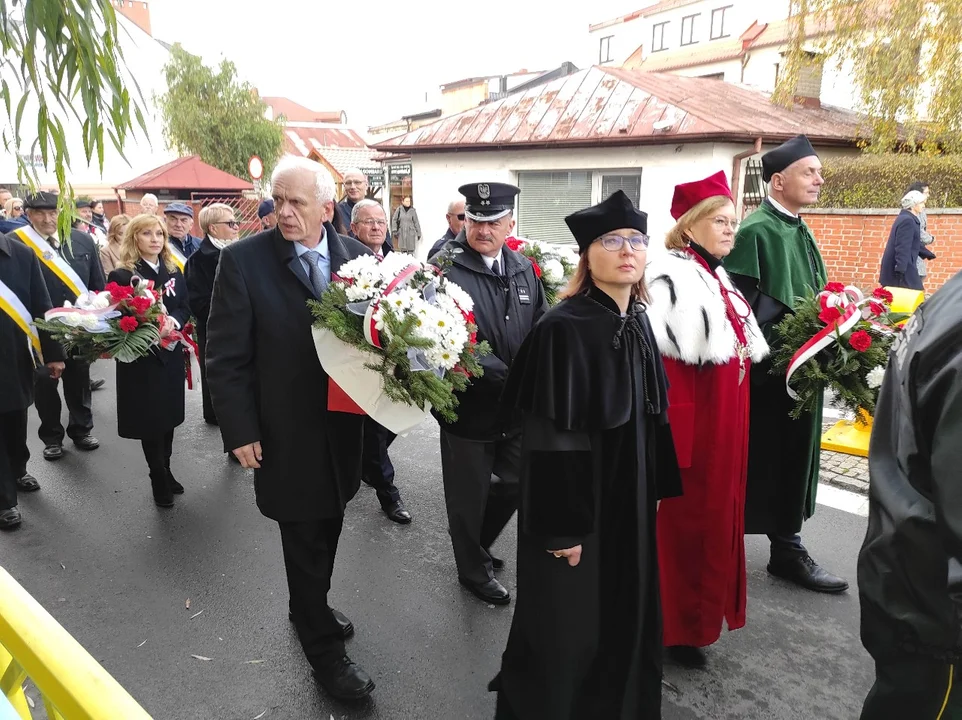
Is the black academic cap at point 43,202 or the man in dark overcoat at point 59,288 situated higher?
the black academic cap at point 43,202

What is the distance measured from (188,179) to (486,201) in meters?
22.9

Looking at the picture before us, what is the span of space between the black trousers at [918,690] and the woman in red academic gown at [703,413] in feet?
4.35

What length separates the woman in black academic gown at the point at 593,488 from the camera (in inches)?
95.5

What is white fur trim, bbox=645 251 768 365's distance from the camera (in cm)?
303

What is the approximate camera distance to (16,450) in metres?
5.22

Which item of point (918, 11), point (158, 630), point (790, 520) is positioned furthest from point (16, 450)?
point (918, 11)

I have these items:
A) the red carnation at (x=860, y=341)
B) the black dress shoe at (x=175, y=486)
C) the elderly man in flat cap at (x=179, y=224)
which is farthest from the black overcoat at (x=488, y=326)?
the elderly man in flat cap at (x=179, y=224)

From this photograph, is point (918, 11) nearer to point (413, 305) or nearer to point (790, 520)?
point (790, 520)

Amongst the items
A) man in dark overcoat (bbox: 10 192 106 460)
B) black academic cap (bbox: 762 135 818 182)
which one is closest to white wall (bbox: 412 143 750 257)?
black academic cap (bbox: 762 135 818 182)

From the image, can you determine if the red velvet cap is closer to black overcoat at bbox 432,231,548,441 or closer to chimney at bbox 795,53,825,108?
black overcoat at bbox 432,231,548,441

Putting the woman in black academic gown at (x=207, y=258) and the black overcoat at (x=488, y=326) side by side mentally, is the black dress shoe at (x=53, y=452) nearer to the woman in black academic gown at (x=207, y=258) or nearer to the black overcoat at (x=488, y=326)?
the woman in black academic gown at (x=207, y=258)

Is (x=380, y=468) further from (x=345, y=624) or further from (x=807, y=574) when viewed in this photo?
(x=807, y=574)

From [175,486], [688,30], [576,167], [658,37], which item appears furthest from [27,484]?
[658,37]

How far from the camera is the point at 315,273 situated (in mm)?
3033
